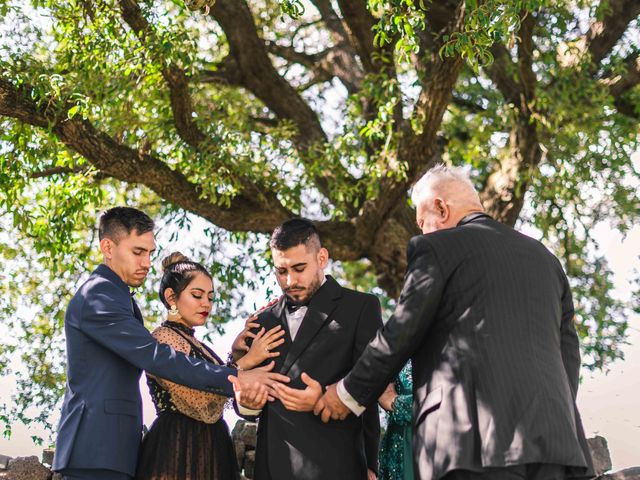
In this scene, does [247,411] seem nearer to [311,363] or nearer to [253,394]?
[253,394]

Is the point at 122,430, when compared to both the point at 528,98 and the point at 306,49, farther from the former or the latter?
the point at 306,49

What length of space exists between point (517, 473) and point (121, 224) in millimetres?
2412

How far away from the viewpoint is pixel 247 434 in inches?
242

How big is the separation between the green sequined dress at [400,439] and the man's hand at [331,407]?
297 millimetres

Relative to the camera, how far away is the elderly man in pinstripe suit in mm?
3246

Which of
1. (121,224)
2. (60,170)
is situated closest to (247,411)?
(121,224)

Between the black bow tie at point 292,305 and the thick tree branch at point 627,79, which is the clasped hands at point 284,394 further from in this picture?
the thick tree branch at point 627,79

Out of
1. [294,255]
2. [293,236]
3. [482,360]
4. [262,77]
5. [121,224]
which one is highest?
[262,77]

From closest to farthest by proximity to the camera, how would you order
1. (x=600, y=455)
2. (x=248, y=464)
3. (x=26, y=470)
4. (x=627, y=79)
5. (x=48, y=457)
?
(x=248, y=464)
(x=26, y=470)
(x=600, y=455)
(x=48, y=457)
(x=627, y=79)

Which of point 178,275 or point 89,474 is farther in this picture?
point 178,275

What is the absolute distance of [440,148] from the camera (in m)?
11.8

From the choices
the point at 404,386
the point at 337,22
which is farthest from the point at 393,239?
the point at 404,386

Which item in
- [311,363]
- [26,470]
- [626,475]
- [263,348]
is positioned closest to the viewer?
[311,363]

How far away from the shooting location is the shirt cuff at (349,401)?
3.75 m
